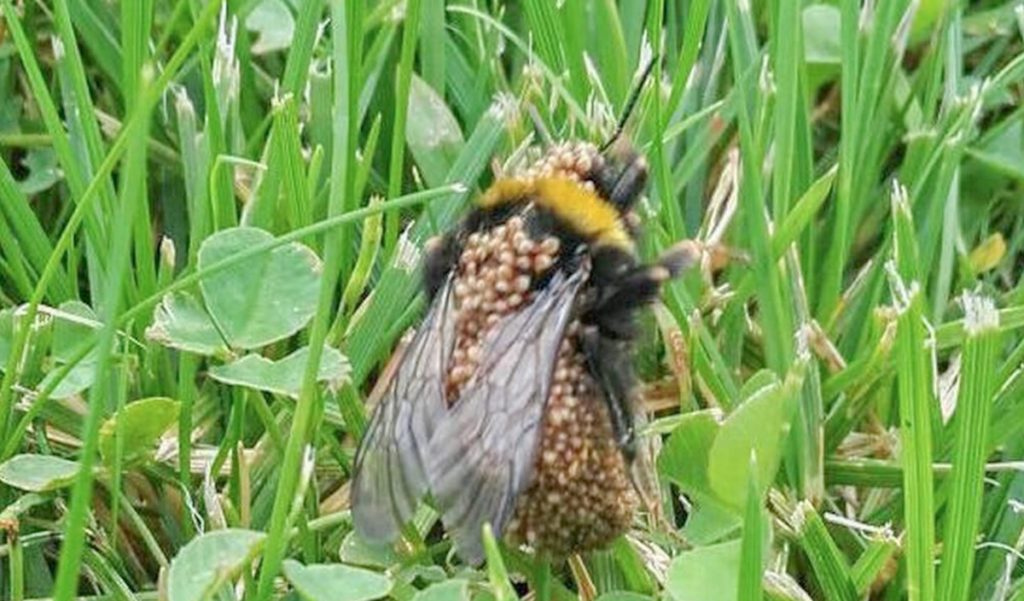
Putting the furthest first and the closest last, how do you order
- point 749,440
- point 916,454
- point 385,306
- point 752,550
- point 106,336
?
point 385,306 < point 749,440 < point 916,454 < point 752,550 < point 106,336

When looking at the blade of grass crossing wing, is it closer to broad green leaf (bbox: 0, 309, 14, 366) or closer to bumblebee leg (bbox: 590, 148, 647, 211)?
bumblebee leg (bbox: 590, 148, 647, 211)

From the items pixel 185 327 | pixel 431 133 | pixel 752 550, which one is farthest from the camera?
pixel 431 133

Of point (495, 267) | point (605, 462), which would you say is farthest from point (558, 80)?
point (605, 462)

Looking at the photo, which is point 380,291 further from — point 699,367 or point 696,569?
point 696,569

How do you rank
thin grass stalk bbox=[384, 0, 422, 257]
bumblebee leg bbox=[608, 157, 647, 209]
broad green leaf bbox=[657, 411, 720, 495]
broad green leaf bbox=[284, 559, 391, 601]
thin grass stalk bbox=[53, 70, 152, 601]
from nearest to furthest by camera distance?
thin grass stalk bbox=[53, 70, 152, 601], broad green leaf bbox=[284, 559, 391, 601], broad green leaf bbox=[657, 411, 720, 495], bumblebee leg bbox=[608, 157, 647, 209], thin grass stalk bbox=[384, 0, 422, 257]

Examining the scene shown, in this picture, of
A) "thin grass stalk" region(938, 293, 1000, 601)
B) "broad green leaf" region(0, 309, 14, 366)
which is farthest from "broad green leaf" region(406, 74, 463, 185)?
"thin grass stalk" region(938, 293, 1000, 601)

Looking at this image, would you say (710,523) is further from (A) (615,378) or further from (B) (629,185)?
(B) (629,185)

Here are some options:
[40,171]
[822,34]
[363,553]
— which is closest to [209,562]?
[363,553]
